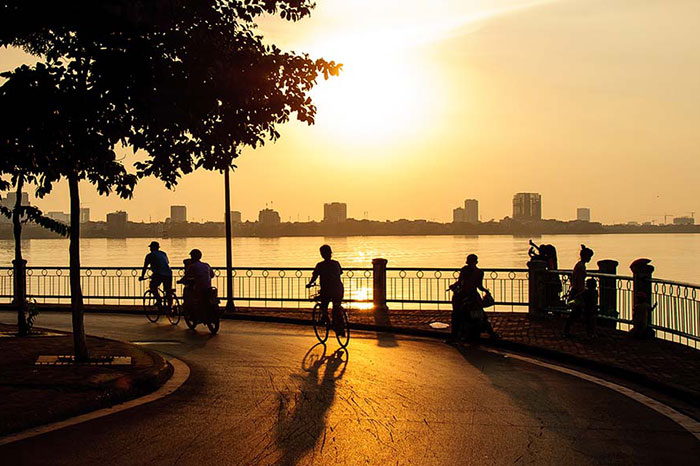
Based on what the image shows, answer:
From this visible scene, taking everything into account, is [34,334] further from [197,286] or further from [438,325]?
[438,325]

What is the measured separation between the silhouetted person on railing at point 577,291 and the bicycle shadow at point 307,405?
182 inches

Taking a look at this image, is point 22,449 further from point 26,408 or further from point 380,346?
point 380,346

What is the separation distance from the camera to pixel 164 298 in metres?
20.4

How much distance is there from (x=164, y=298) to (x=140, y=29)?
1103 centimetres

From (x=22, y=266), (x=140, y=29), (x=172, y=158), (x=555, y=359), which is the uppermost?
(x=140, y=29)

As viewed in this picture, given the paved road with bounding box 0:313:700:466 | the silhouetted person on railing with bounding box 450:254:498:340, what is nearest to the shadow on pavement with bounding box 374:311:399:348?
the silhouetted person on railing with bounding box 450:254:498:340

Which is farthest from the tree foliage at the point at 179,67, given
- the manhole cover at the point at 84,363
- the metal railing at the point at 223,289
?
the metal railing at the point at 223,289

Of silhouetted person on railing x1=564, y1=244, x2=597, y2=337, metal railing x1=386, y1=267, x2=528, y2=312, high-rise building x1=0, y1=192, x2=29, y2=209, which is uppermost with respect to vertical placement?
high-rise building x1=0, y1=192, x2=29, y2=209

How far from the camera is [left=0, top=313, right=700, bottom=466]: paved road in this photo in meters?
7.04

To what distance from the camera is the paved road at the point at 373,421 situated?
23.1ft

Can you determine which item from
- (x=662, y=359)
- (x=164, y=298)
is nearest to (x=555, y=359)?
(x=662, y=359)

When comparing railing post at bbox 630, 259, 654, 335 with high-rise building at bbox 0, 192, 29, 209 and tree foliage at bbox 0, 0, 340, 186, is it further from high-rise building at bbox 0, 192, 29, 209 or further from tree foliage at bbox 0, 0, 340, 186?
high-rise building at bbox 0, 192, 29, 209

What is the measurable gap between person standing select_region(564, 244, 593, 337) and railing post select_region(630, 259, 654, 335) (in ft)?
3.09

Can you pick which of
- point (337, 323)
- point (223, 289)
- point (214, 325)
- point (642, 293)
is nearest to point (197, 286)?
point (214, 325)
